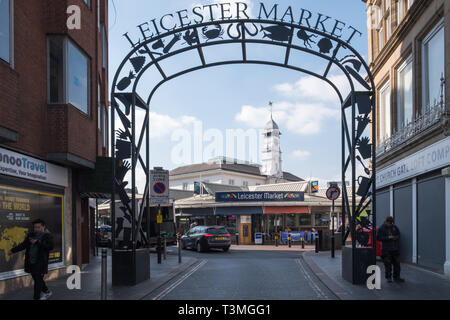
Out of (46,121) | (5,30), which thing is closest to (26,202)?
(46,121)

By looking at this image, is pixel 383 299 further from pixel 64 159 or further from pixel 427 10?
pixel 427 10

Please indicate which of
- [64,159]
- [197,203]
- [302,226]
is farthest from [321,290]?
[197,203]

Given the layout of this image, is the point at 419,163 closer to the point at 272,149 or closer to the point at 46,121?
the point at 46,121

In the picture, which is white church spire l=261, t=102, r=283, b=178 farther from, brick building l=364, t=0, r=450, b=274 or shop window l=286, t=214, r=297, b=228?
brick building l=364, t=0, r=450, b=274

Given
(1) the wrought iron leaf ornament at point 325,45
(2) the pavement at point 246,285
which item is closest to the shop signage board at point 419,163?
(1) the wrought iron leaf ornament at point 325,45

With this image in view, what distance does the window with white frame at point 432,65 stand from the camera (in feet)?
44.6

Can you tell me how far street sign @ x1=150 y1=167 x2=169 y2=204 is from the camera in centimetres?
1645

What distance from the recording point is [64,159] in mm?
12062

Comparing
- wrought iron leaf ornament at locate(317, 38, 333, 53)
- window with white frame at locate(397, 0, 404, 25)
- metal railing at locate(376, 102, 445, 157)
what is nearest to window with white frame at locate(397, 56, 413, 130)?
metal railing at locate(376, 102, 445, 157)

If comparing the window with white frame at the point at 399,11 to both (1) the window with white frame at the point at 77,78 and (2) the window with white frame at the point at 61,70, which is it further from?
(2) the window with white frame at the point at 61,70

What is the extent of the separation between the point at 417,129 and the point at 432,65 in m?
2.00

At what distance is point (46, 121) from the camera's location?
12.0 meters

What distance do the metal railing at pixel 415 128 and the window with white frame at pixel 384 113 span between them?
0.94m

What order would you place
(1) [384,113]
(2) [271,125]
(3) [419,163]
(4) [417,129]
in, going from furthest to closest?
(2) [271,125]
(1) [384,113]
(4) [417,129]
(3) [419,163]
